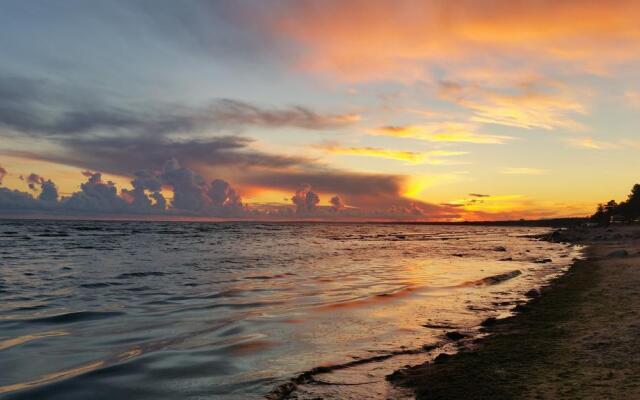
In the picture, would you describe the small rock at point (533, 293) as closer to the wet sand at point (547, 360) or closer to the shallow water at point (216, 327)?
the shallow water at point (216, 327)

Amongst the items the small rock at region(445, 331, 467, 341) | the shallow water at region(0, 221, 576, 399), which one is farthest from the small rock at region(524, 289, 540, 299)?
the small rock at region(445, 331, 467, 341)

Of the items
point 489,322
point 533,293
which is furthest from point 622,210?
point 489,322

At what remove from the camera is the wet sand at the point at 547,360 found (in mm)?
6645

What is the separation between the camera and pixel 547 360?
818 centimetres

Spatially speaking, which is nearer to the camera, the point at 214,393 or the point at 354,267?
the point at 214,393

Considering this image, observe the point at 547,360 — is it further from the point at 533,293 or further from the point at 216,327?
the point at 533,293

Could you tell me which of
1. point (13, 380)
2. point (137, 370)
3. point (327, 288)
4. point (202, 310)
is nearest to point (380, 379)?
point (137, 370)

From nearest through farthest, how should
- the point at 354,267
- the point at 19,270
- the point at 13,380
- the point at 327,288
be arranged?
1. the point at 13,380
2. the point at 327,288
3. the point at 19,270
4. the point at 354,267

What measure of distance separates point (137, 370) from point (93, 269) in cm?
2193

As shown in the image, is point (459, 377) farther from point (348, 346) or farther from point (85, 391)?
point (85, 391)

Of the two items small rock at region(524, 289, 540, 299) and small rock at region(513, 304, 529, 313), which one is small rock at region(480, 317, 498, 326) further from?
small rock at region(524, 289, 540, 299)

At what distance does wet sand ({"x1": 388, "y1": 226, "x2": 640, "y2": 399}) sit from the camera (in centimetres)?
664

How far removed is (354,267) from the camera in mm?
32188

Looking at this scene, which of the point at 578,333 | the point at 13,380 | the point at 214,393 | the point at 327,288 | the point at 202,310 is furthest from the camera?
the point at 327,288
